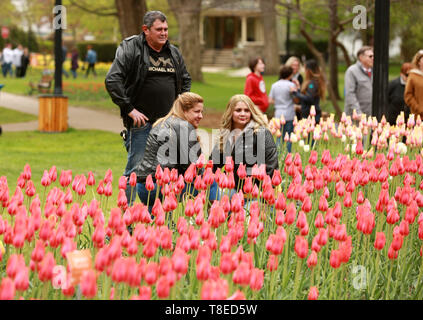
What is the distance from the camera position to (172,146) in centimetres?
640

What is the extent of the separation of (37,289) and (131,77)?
346 cm

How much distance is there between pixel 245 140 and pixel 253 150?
0.12 metres

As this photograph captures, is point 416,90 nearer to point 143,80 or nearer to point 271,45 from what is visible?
point 143,80

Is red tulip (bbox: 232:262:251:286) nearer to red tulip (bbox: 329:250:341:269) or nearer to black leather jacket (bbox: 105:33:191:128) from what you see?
red tulip (bbox: 329:250:341:269)

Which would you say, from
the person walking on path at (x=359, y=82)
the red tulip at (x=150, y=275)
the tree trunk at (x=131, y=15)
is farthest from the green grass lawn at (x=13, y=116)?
the red tulip at (x=150, y=275)

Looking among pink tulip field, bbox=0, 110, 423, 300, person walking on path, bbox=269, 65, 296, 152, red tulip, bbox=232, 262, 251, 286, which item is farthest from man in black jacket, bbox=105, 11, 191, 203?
person walking on path, bbox=269, 65, 296, 152

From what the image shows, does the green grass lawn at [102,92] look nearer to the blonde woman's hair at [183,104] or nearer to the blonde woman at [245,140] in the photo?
the blonde woman at [245,140]

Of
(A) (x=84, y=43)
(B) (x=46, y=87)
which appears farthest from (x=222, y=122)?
(A) (x=84, y=43)

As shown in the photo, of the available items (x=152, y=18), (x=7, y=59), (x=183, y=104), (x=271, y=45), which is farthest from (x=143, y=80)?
(x=271, y=45)

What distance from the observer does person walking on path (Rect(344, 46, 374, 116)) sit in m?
10.4

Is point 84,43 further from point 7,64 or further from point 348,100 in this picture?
point 348,100

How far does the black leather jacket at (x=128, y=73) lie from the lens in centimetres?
683

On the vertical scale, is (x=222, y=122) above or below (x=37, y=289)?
above

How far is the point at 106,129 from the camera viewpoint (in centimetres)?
1822
